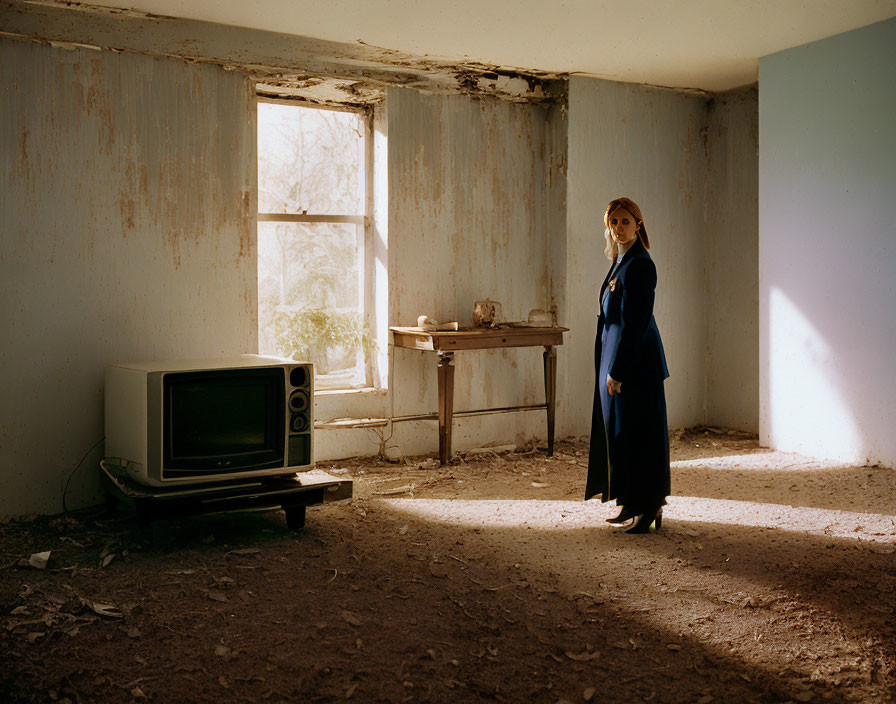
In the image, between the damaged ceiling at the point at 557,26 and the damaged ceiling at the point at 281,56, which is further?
the damaged ceiling at the point at 557,26

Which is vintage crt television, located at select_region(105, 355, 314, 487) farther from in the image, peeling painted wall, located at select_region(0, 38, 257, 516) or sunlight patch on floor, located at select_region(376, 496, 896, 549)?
sunlight patch on floor, located at select_region(376, 496, 896, 549)

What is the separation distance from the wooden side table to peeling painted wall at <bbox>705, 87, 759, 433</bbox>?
157 centimetres

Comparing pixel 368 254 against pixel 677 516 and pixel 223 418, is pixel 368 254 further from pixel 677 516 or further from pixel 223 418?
pixel 677 516

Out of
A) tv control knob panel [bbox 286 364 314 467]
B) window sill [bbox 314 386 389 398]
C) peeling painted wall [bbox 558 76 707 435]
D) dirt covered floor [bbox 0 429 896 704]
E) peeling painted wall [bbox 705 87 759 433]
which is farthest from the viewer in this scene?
peeling painted wall [bbox 705 87 759 433]

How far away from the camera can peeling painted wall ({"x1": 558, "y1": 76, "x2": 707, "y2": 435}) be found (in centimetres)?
575

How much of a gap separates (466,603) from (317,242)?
9.47ft

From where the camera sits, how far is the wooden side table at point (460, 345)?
492 cm

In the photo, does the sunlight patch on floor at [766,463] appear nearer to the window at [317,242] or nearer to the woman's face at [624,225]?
the woman's face at [624,225]

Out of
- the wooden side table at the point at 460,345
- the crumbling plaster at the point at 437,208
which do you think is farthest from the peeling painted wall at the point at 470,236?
the wooden side table at the point at 460,345

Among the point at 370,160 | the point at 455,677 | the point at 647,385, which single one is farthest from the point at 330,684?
the point at 370,160

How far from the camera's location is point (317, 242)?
17.1 ft

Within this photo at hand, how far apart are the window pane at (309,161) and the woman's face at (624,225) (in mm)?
2199

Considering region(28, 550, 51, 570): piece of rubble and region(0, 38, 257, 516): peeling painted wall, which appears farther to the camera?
region(0, 38, 257, 516): peeling painted wall

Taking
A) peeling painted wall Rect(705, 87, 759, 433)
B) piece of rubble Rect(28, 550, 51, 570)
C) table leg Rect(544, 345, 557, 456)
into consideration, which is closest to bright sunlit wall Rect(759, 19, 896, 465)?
peeling painted wall Rect(705, 87, 759, 433)
